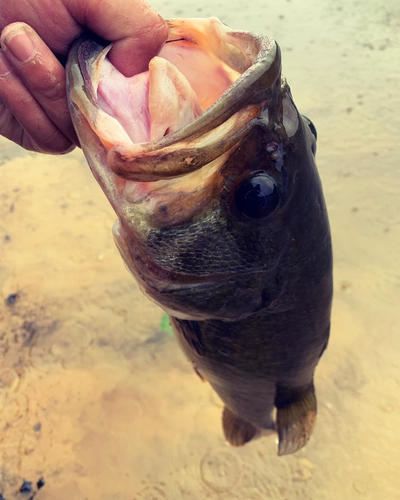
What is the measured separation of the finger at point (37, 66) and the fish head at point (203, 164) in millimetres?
85

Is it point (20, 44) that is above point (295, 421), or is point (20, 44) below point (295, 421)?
above

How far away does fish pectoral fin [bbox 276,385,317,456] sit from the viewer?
2.43 metres

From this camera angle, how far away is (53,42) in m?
1.45

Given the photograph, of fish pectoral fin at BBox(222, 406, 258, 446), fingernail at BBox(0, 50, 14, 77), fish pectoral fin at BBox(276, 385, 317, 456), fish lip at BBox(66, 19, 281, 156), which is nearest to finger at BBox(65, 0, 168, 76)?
fingernail at BBox(0, 50, 14, 77)

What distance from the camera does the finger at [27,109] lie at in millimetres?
1498

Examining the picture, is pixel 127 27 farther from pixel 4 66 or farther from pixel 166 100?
pixel 4 66

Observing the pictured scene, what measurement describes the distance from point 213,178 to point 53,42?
0.77 m

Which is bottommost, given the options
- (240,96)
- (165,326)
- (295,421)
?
(165,326)

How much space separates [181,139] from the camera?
3.77 ft

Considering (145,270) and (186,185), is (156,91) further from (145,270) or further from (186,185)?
(145,270)

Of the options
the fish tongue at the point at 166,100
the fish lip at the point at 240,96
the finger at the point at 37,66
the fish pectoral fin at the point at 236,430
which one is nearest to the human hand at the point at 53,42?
the finger at the point at 37,66

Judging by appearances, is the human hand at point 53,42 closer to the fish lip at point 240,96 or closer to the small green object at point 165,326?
the fish lip at point 240,96

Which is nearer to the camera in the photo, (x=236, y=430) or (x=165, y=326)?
(x=236, y=430)

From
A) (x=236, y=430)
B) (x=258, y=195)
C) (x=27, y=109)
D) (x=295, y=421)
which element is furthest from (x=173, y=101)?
(x=236, y=430)
